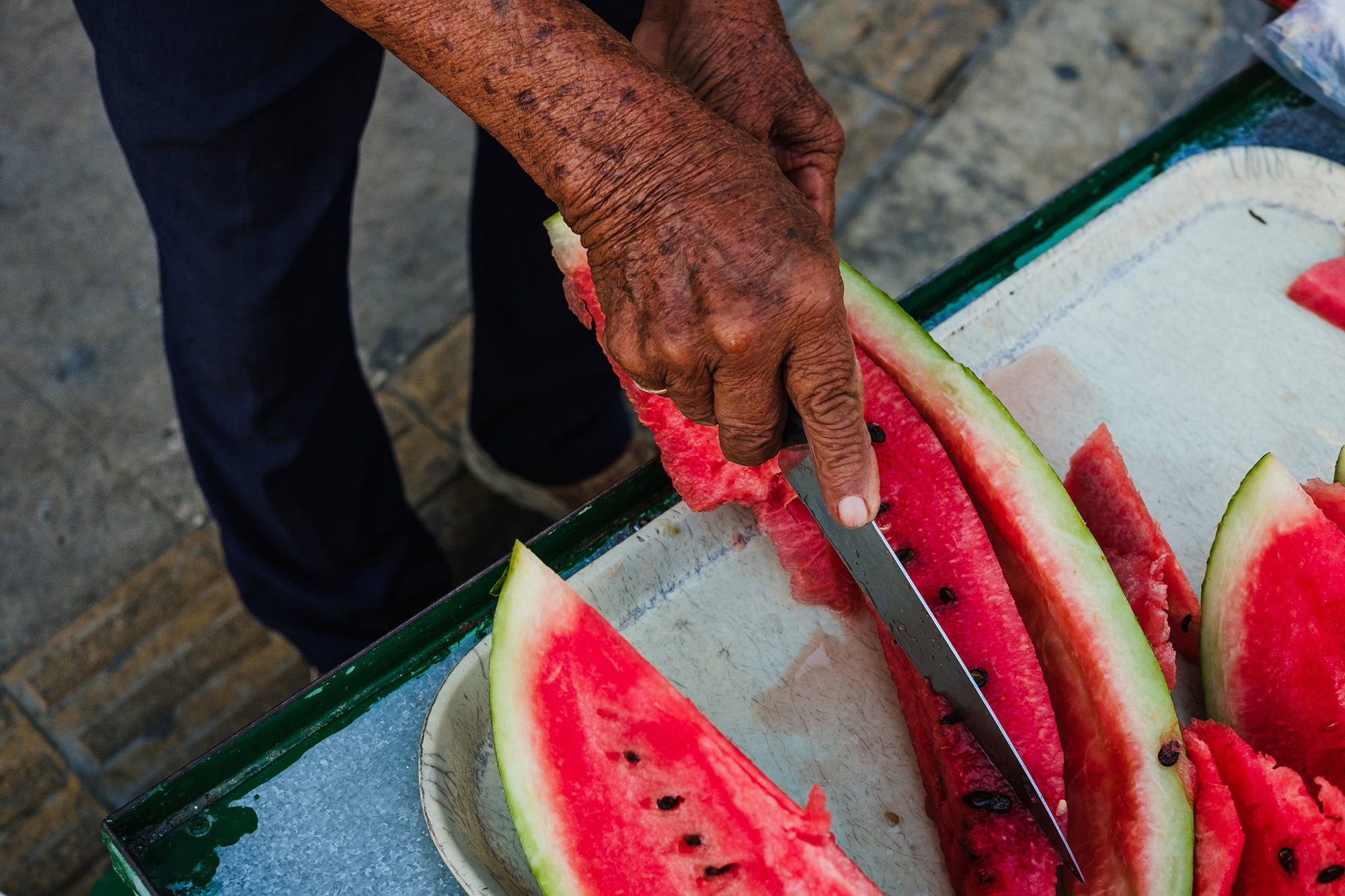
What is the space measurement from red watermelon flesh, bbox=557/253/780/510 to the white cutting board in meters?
0.08

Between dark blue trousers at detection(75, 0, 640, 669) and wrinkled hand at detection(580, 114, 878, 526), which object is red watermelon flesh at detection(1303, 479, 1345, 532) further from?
dark blue trousers at detection(75, 0, 640, 669)

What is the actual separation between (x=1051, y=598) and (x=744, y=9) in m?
0.90

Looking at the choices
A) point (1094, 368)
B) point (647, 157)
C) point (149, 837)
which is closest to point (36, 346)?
point (149, 837)

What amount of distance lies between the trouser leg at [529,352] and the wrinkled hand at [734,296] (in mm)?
869

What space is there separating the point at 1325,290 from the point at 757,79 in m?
0.95

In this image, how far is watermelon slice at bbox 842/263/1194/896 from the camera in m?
1.08

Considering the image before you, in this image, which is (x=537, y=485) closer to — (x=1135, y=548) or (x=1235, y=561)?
(x=1135, y=548)

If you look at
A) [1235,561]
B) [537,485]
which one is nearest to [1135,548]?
[1235,561]

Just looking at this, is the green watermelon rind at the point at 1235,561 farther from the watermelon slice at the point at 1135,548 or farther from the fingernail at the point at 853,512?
the fingernail at the point at 853,512

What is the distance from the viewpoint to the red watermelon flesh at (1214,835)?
1075 millimetres

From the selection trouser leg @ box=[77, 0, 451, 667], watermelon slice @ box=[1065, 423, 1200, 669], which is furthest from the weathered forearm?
watermelon slice @ box=[1065, 423, 1200, 669]

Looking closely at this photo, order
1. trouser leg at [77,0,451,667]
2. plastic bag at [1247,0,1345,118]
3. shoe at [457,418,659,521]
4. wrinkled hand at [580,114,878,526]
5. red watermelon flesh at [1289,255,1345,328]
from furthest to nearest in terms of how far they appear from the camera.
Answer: shoe at [457,418,659,521], plastic bag at [1247,0,1345,118], red watermelon flesh at [1289,255,1345,328], trouser leg at [77,0,451,667], wrinkled hand at [580,114,878,526]

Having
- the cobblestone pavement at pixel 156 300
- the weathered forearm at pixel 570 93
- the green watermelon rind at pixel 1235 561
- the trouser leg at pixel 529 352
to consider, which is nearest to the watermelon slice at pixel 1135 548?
the green watermelon rind at pixel 1235 561

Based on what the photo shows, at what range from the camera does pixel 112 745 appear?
2.22 meters
